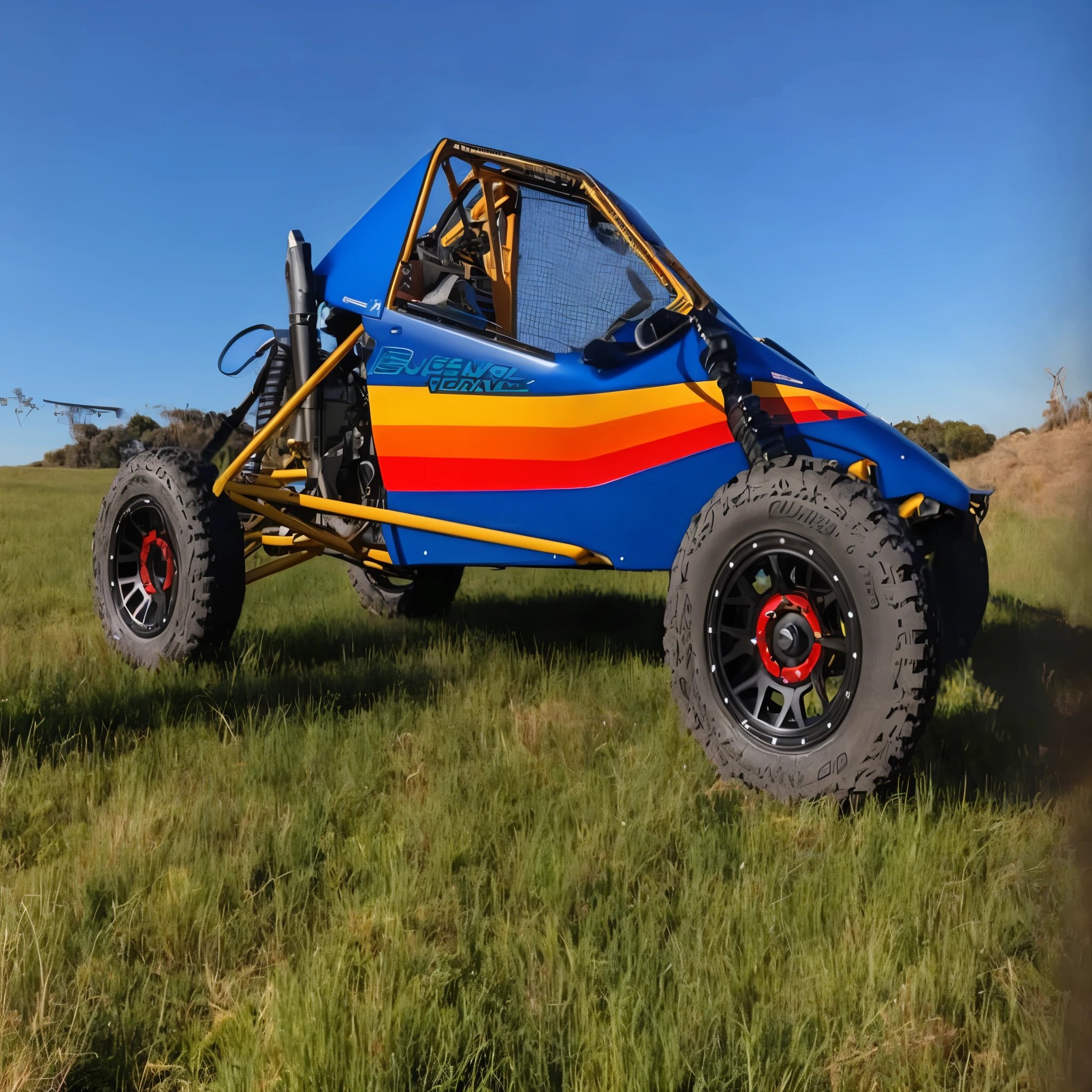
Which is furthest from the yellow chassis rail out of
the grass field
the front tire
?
the front tire

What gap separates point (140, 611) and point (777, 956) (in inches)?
157

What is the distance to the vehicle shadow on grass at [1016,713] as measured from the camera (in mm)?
421

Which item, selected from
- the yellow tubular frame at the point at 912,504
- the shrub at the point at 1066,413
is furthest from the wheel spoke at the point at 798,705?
the shrub at the point at 1066,413

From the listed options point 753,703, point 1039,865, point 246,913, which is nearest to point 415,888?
point 246,913

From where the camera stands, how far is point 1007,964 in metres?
2.08

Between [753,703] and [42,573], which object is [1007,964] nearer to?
[753,703]

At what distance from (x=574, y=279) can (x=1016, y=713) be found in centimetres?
305

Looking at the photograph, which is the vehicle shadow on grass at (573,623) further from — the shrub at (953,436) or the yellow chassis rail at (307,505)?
the shrub at (953,436)

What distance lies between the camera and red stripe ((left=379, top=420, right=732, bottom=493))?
3584 mm

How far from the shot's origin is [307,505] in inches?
186

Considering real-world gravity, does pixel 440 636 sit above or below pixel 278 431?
below

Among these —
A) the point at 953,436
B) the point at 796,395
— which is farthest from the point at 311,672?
the point at 953,436

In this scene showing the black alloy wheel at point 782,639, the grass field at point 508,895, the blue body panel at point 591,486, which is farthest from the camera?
the blue body panel at point 591,486

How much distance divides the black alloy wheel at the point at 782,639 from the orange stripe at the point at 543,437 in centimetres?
67
